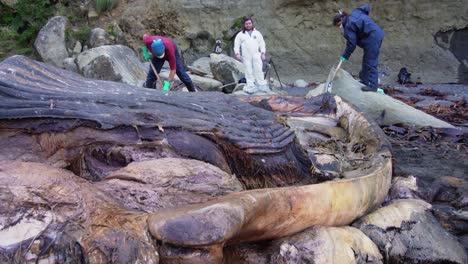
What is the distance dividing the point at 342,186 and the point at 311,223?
14.6 inches

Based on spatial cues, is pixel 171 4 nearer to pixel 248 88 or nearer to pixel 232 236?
pixel 248 88

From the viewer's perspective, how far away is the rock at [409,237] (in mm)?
3289

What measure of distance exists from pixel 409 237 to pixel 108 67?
8033mm

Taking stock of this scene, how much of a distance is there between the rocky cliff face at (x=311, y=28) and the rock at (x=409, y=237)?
12.2 metres

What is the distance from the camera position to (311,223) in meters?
2.93

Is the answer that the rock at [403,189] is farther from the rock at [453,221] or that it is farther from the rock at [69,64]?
the rock at [69,64]

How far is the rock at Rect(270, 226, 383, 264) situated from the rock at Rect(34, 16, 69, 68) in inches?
478

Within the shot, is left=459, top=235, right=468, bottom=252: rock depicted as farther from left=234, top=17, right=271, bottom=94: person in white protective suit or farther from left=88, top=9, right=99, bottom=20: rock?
left=88, top=9, right=99, bottom=20: rock

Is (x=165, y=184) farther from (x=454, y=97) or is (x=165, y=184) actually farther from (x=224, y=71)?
(x=454, y=97)

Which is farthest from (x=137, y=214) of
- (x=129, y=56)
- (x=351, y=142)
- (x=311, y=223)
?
(x=129, y=56)

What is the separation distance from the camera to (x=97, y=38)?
1421cm

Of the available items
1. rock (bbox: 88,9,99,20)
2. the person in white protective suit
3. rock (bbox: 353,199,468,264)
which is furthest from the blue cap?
rock (bbox: 88,9,99,20)

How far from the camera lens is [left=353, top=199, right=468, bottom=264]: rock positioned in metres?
3.29

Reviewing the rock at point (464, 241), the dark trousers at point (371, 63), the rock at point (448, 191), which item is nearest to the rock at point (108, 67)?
the dark trousers at point (371, 63)
